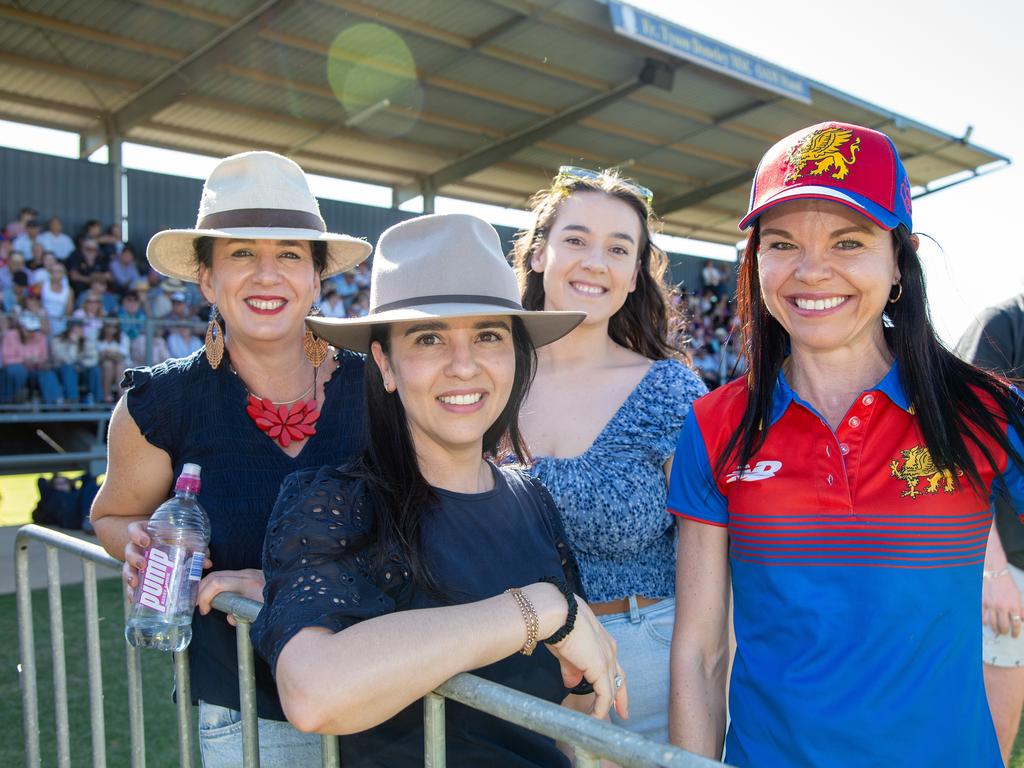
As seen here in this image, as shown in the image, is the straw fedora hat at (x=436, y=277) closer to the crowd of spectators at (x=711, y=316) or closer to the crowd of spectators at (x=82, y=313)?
the crowd of spectators at (x=82, y=313)

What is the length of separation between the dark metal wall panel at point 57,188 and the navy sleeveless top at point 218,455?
1491 centimetres

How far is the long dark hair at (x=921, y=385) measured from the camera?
59.8 inches

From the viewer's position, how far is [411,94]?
15.9 m

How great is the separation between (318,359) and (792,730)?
1.41m

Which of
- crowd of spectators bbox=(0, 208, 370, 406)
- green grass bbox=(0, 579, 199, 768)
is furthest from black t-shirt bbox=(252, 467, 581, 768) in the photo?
crowd of spectators bbox=(0, 208, 370, 406)

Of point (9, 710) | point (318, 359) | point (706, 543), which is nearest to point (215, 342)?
point (318, 359)

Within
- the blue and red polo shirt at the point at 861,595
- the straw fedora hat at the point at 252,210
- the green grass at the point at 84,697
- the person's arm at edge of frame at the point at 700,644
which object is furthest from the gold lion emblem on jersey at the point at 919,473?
the green grass at the point at 84,697

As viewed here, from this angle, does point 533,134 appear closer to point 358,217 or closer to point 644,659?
point 358,217

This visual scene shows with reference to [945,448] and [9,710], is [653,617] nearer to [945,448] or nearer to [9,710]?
[945,448]

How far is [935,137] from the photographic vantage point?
2044cm

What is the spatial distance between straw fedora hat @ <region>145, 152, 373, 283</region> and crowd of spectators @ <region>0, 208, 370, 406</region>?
9.55 m

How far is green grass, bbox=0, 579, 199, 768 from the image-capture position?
375 centimetres

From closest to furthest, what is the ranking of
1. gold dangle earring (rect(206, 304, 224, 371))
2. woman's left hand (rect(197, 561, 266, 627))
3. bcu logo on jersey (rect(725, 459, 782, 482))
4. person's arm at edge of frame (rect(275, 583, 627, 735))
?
1. person's arm at edge of frame (rect(275, 583, 627, 735))
2. bcu logo on jersey (rect(725, 459, 782, 482))
3. woman's left hand (rect(197, 561, 266, 627))
4. gold dangle earring (rect(206, 304, 224, 371))

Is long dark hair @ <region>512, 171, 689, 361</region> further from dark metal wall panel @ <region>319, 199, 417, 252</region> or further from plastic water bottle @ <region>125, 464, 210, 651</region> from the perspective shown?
dark metal wall panel @ <region>319, 199, 417, 252</region>
